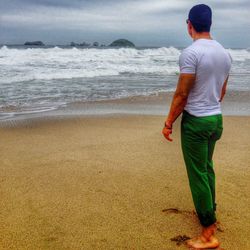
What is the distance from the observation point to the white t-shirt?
3037 millimetres

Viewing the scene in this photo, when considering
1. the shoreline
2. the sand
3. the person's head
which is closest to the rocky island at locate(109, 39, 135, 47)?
the shoreline

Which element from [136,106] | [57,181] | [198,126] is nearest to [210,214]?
[198,126]

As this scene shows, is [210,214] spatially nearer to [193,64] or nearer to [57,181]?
[193,64]

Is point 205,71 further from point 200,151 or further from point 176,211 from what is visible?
point 176,211

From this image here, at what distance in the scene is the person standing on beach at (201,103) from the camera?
121 inches

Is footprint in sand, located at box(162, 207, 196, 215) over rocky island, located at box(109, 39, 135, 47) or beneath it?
over

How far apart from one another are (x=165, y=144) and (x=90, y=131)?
162 centimetres

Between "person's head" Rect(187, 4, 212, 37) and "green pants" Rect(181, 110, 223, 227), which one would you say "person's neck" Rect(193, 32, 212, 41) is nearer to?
"person's head" Rect(187, 4, 212, 37)

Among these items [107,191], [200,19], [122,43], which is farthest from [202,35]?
[122,43]

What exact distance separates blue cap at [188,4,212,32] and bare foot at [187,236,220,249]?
1.72 m

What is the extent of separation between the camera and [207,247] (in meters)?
3.29

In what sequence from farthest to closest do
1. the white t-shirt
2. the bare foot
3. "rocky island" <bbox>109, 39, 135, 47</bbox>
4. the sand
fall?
"rocky island" <bbox>109, 39, 135, 47</bbox> → the sand → the bare foot → the white t-shirt

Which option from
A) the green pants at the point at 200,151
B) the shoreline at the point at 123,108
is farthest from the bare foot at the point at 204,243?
the shoreline at the point at 123,108

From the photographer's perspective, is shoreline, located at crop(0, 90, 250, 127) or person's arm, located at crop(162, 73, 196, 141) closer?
person's arm, located at crop(162, 73, 196, 141)
